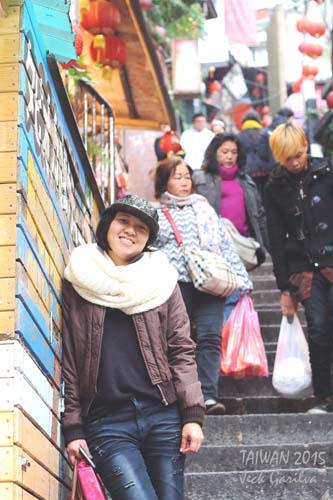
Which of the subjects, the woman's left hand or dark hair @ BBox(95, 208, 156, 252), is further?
dark hair @ BBox(95, 208, 156, 252)

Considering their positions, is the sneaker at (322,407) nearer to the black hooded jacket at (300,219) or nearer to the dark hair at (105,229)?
the black hooded jacket at (300,219)

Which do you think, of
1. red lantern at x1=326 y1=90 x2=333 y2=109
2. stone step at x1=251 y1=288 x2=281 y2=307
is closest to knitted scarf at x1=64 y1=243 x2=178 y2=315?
stone step at x1=251 y1=288 x2=281 y2=307

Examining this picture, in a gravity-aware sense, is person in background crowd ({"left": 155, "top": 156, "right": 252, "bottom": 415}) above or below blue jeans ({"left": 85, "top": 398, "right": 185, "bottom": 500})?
above

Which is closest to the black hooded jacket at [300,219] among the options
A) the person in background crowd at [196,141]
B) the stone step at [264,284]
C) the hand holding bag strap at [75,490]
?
the hand holding bag strap at [75,490]

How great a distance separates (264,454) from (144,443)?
179 centimetres

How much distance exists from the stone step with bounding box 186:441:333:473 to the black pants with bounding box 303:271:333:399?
824 millimetres

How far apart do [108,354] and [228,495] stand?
5.18 ft

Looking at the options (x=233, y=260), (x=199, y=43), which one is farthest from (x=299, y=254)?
(x=199, y=43)

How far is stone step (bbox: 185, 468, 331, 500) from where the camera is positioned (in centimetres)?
634

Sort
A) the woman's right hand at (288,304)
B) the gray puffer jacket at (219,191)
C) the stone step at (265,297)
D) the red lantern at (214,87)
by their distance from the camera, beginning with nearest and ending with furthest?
the woman's right hand at (288,304) < the gray puffer jacket at (219,191) < the stone step at (265,297) < the red lantern at (214,87)

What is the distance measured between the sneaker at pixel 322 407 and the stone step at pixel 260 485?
116 centimetres

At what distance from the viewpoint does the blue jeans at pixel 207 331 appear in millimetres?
7574

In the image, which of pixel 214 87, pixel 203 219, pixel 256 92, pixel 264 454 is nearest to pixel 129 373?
pixel 264 454

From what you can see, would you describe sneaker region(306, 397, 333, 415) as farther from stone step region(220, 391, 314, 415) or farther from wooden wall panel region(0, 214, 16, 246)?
wooden wall panel region(0, 214, 16, 246)
